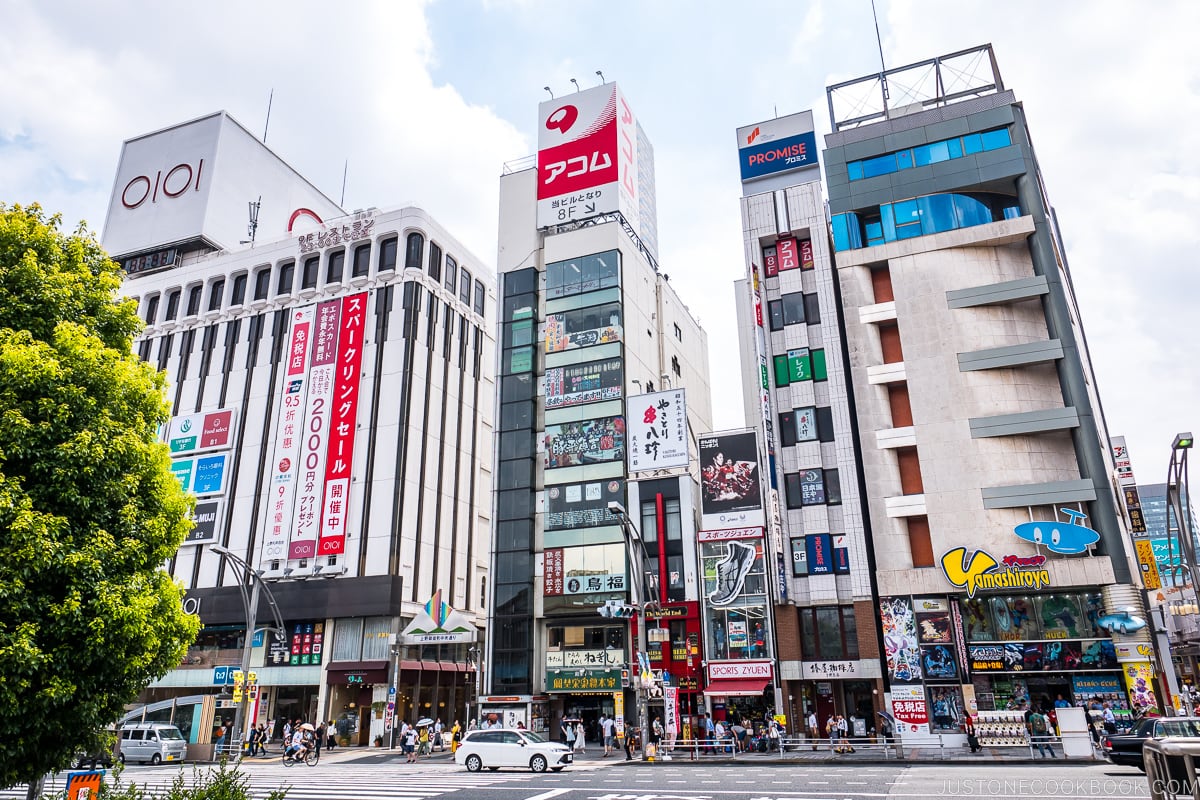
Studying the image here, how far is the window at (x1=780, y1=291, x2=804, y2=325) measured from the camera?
4594cm

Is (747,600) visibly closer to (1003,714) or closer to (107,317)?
(1003,714)

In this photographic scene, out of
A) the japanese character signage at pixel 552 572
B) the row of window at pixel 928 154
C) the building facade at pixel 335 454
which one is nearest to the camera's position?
the row of window at pixel 928 154

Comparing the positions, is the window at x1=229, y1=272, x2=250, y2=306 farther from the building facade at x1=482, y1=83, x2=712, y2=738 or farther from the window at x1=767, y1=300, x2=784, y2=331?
the window at x1=767, y1=300, x2=784, y2=331

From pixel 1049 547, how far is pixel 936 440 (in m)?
7.17

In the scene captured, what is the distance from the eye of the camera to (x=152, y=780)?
25.0 metres

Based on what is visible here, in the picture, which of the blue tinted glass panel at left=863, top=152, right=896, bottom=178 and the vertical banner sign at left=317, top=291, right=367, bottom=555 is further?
the vertical banner sign at left=317, top=291, right=367, bottom=555

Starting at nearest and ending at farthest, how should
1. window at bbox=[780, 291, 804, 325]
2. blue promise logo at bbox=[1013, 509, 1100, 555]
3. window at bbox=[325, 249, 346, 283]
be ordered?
blue promise logo at bbox=[1013, 509, 1100, 555] → window at bbox=[780, 291, 804, 325] → window at bbox=[325, 249, 346, 283]

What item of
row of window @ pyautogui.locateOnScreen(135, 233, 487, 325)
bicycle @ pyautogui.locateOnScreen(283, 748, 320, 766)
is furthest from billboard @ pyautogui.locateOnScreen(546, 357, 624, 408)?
bicycle @ pyautogui.locateOnScreen(283, 748, 320, 766)

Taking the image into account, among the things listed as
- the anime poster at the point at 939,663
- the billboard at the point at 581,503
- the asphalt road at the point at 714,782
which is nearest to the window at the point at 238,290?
the billboard at the point at 581,503

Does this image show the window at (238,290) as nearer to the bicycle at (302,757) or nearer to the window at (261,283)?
the window at (261,283)

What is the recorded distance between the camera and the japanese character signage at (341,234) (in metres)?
60.2

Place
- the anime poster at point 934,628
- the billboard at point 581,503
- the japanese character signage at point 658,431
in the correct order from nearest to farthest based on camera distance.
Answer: the anime poster at point 934,628 → the japanese character signage at point 658,431 → the billboard at point 581,503

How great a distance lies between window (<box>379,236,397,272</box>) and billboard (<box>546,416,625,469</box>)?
19.5 meters

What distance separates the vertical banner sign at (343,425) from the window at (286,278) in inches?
270
